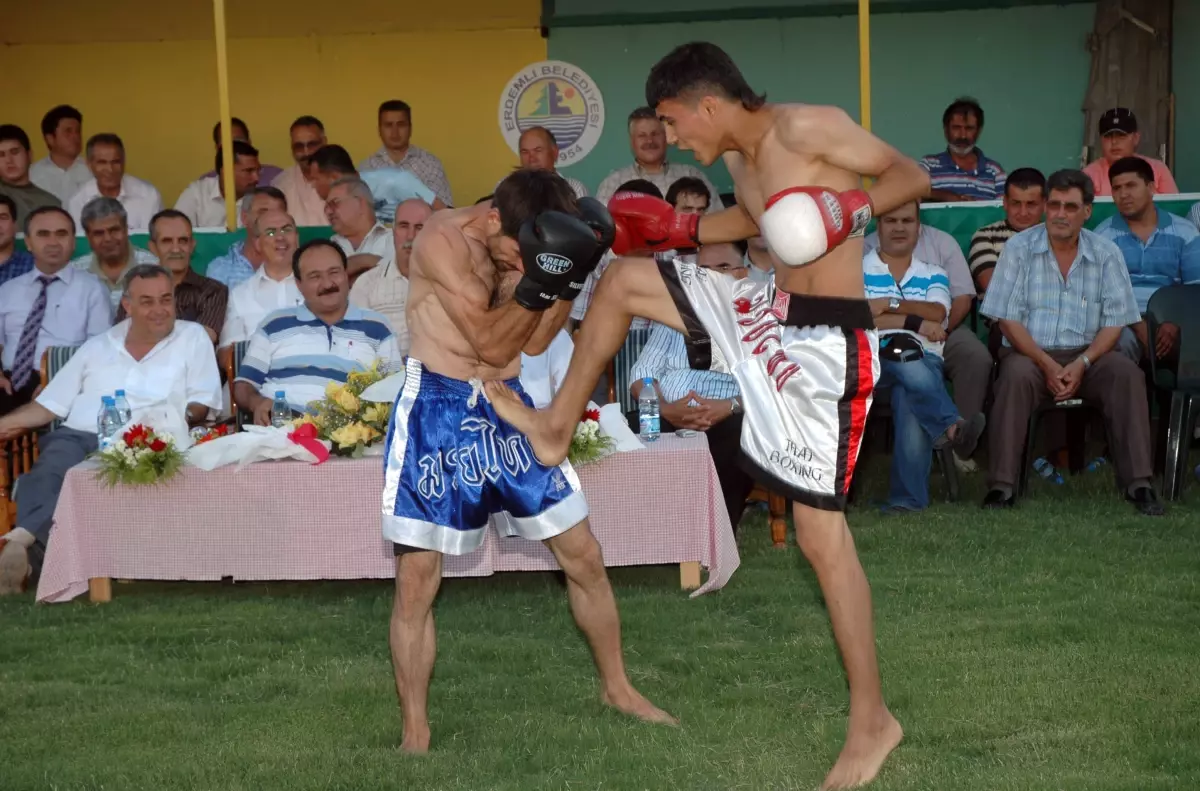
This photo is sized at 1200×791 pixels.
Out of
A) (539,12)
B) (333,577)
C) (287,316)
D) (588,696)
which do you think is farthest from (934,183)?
(588,696)

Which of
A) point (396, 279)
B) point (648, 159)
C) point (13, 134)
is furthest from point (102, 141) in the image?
point (648, 159)

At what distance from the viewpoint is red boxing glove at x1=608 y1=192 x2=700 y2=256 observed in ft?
13.8

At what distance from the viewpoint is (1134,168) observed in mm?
7996

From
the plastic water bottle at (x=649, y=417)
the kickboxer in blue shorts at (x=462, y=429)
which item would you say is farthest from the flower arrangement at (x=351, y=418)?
the kickboxer in blue shorts at (x=462, y=429)

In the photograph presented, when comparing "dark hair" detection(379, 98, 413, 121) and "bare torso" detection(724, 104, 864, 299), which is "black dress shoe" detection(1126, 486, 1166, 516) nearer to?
"bare torso" detection(724, 104, 864, 299)

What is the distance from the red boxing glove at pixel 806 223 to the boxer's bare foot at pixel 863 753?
114 cm

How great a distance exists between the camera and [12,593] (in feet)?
20.6

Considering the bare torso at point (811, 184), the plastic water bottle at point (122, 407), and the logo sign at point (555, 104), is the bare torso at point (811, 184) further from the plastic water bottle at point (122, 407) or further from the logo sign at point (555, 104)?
the logo sign at point (555, 104)

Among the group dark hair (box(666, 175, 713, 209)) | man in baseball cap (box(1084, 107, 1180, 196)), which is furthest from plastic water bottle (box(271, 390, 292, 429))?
man in baseball cap (box(1084, 107, 1180, 196))

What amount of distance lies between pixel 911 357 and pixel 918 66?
4.31m

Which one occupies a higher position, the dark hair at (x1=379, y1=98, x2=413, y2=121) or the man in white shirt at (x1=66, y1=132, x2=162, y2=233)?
the dark hair at (x1=379, y1=98, x2=413, y2=121)

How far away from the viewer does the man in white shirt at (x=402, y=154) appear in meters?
10.0

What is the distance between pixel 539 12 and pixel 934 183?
332cm

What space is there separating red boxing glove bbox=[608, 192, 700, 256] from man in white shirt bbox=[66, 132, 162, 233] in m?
5.88
